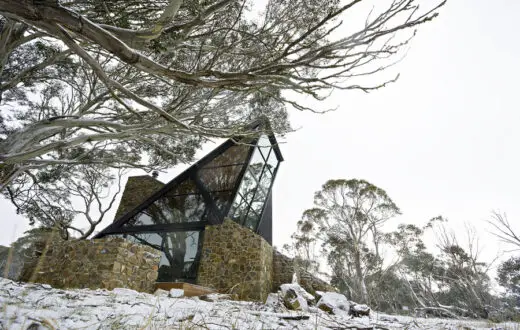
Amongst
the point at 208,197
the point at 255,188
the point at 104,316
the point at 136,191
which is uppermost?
the point at 136,191

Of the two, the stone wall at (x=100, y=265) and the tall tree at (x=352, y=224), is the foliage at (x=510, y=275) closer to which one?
the tall tree at (x=352, y=224)

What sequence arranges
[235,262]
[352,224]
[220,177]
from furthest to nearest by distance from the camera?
[352,224], [220,177], [235,262]

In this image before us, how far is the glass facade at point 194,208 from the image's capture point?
333 inches

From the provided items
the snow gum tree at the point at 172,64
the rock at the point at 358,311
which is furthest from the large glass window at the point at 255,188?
the rock at the point at 358,311

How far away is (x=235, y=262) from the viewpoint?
26.0 feet

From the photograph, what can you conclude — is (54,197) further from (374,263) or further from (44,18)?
(374,263)

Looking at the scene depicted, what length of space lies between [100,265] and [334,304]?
474cm

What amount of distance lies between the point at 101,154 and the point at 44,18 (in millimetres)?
7596

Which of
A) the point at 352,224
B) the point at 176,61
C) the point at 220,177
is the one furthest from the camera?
the point at 352,224

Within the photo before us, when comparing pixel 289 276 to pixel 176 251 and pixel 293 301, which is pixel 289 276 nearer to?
pixel 176 251

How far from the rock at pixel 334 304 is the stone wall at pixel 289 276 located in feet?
11.2

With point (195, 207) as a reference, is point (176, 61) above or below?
above

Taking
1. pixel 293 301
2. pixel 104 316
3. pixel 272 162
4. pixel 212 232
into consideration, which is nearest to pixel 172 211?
pixel 212 232

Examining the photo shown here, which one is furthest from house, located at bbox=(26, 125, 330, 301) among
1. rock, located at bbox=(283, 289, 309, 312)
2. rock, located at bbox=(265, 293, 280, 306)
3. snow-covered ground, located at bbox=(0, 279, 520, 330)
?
snow-covered ground, located at bbox=(0, 279, 520, 330)
